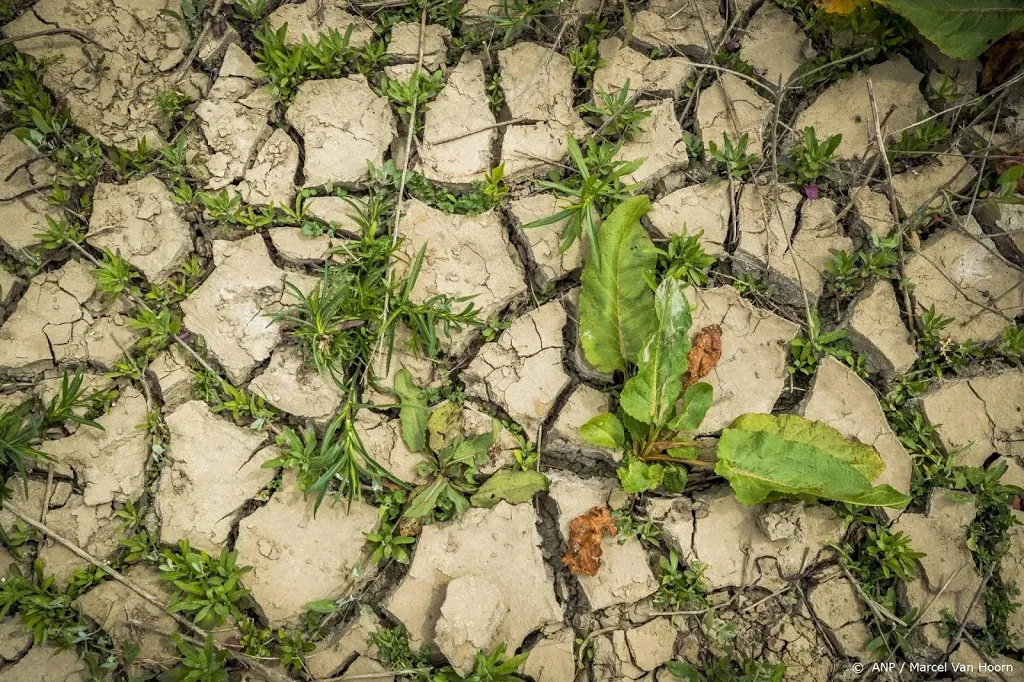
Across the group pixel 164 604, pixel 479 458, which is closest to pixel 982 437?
pixel 479 458

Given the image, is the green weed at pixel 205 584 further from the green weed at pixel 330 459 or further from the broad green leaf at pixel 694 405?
the broad green leaf at pixel 694 405

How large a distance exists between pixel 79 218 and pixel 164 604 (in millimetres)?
1434

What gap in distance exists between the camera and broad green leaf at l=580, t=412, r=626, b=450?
2189 mm

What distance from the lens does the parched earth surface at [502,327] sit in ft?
7.11

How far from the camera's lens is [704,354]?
7.56 feet

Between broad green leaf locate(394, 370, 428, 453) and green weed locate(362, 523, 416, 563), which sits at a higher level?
broad green leaf locate(394, 370, 428, 453)

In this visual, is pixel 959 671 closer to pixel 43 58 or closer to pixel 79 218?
pixel 79 218

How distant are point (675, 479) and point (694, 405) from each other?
274 mm

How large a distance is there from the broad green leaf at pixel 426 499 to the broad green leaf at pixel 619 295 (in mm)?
696

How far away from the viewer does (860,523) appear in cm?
225

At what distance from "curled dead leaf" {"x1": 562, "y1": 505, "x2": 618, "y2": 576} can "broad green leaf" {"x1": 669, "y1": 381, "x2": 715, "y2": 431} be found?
40 cm

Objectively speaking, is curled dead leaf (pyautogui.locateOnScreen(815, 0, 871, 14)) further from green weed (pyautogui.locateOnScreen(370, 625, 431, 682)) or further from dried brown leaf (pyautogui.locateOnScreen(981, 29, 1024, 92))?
green weed (pyautogui.locateOnScreen(370, 625, 431, 682))

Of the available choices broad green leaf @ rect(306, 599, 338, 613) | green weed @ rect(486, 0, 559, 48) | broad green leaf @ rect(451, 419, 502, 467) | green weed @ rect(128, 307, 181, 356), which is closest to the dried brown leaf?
green weed @ rect(486, 0, 559, 48)

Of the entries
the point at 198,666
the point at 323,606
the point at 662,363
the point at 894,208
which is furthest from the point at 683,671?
the point at 894,208
